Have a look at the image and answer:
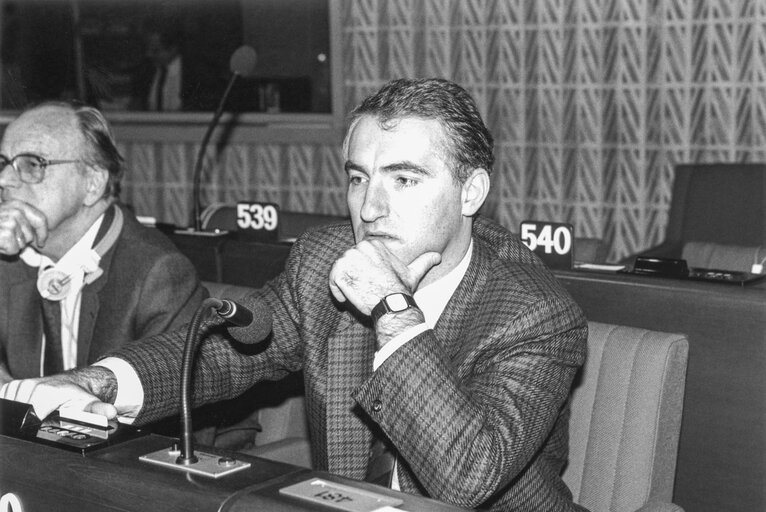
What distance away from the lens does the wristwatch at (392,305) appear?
1642 millimetres

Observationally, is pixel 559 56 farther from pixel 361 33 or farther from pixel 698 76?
pixel 361 33

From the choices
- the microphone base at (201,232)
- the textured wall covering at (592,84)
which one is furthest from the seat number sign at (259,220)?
the textured wall covering at (592,84)

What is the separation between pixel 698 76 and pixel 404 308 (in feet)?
13.0

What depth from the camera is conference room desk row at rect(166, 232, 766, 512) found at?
2.36 meters

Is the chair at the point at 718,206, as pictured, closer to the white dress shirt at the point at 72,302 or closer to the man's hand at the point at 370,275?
the white dress shirt at the point at 72,302

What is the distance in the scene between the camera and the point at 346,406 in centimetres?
191

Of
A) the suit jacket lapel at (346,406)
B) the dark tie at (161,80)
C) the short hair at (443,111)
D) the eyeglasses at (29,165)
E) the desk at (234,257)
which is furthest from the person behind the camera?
the dark tie at (161,80)

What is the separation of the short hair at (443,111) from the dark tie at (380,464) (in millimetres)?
526

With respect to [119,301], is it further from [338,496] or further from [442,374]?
[338,496]

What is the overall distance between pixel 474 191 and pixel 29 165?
128 centimetres

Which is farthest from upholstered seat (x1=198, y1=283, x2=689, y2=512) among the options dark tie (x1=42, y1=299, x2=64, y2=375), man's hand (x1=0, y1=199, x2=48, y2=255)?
man's hand (x1=0, y1=199, x2=48, y2=255)

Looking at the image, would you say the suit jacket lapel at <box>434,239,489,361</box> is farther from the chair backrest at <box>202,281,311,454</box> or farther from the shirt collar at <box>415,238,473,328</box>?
the chair backrest at <box>202,281,311,454</box>

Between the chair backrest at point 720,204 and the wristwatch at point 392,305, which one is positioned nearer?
the wristwatch at point 392,305

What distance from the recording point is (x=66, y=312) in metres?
2.48
